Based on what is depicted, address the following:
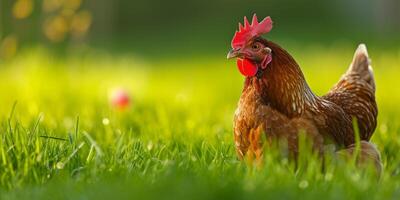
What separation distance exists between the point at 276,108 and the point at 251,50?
282 mm

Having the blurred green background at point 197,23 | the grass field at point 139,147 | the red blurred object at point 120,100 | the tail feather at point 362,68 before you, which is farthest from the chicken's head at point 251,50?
the blurred green background at point 197,23

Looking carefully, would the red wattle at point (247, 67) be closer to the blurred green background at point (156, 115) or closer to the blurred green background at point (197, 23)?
the blurred green background at point (156, 115)

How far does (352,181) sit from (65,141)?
1.40 m

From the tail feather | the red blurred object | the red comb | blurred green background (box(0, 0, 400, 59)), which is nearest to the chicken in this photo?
the red comb

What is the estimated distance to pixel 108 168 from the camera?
3.58 meters

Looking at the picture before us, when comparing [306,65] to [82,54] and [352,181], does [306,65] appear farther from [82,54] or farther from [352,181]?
[352,181]

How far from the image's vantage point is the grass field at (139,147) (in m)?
3.18

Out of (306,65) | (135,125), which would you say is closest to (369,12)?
(306,65)

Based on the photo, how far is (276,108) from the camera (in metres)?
3.75

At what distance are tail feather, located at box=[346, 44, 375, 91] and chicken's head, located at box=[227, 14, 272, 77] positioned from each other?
2.90 feet

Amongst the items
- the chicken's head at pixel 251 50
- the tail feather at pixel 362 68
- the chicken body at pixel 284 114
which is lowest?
the chicken body at pixel 284 114

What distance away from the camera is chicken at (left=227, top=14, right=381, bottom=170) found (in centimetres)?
368

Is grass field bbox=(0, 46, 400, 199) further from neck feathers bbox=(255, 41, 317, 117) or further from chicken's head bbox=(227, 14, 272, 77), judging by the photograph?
chicken's head bbox=(227, 14, 272, 77)

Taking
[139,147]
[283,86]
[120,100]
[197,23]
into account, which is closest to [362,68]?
[283,86]
